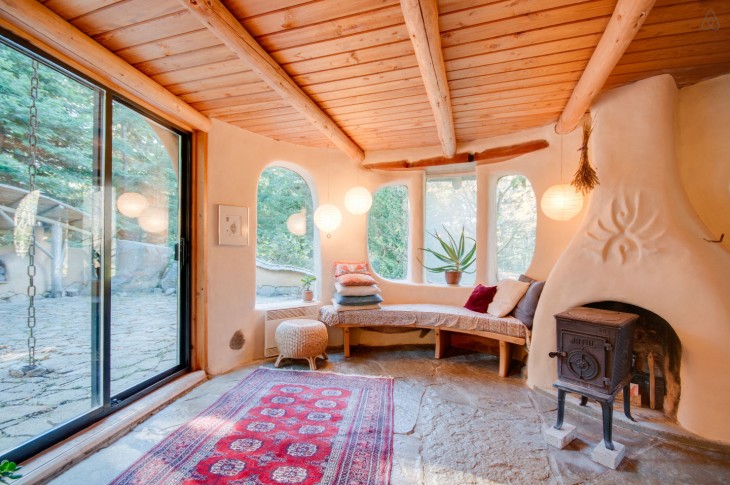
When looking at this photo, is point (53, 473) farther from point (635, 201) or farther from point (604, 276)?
point (635, 201)

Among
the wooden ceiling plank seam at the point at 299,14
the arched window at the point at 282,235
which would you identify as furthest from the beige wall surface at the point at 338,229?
the wooden ceiling plank seam at the point at 299,14

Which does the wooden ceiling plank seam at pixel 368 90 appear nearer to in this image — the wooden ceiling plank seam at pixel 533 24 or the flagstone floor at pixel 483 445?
the wooden ceiling plank seam at pixel 533 24

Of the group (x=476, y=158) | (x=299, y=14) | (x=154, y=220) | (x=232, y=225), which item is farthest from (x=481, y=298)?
(x=154, y=220)

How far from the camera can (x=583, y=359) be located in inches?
82.7

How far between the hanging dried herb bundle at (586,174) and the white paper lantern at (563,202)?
108mm

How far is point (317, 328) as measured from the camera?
344 cm

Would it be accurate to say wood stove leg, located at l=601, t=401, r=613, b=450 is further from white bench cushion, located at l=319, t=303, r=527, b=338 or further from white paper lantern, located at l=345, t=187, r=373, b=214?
white paper lantern, located at l=345, t=187, r=373, b=214

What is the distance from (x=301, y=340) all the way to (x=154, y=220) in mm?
1683

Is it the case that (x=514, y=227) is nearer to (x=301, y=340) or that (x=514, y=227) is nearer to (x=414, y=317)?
(x=414, y=317)

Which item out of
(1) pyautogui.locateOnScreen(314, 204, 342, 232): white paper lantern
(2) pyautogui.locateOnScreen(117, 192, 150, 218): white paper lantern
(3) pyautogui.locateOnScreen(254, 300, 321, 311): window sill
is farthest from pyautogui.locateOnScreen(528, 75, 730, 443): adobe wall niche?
(2) pyautogui.locateOnScreen(117, 192, 150, 218): white paper lantern

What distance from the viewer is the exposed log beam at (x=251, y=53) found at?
64.4 inches

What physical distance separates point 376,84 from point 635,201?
6.71ft

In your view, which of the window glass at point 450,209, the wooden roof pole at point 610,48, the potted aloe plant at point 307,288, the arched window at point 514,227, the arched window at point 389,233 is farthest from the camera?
the arched window at point 389,233

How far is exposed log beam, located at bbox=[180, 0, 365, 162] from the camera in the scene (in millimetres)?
1637
